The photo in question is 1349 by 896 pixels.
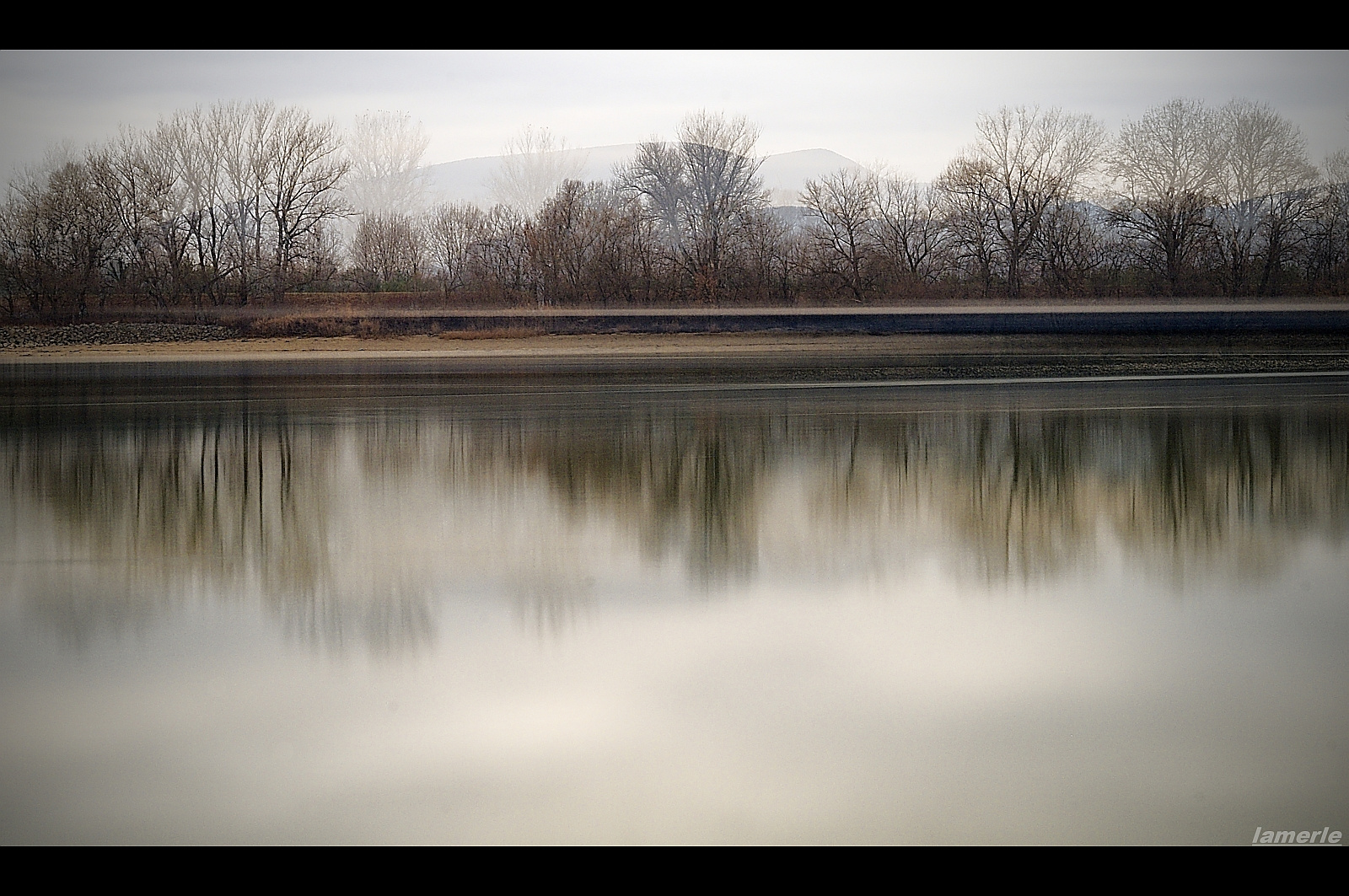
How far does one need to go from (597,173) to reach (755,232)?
6.56 meters

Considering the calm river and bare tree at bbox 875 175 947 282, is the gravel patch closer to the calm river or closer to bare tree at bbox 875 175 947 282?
bare tree at bbox 875 175 947 282

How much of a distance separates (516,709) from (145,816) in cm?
90

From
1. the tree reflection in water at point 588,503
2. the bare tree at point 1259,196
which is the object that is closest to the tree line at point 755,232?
the bare tree at point 1259,196

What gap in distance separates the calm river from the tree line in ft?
68.8

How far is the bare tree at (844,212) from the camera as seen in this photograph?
29062 mm

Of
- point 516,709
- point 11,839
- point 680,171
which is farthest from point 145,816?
point 680,171

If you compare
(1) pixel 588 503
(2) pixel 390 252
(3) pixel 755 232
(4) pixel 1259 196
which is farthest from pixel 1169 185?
(1) pixel 588 503

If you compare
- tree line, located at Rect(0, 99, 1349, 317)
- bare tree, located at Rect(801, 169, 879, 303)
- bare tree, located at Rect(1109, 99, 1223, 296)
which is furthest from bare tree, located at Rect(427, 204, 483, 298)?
bare tree, located at Rect(1109, 99, 1223, 296)

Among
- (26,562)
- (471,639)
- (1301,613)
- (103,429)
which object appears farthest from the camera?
(103,429)

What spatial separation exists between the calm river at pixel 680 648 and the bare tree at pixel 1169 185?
23.2 meters

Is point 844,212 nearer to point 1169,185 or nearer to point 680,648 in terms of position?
point 1169,185

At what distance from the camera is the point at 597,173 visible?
111 ft

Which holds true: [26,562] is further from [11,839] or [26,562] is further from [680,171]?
[680,171]
